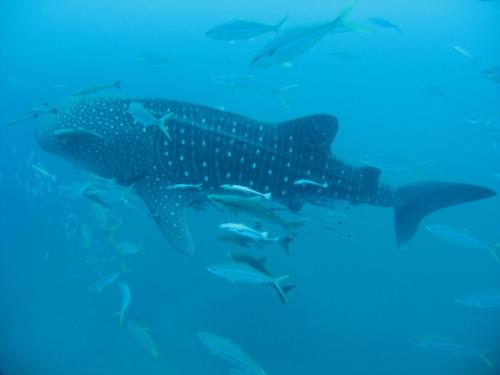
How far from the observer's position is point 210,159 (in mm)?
4902

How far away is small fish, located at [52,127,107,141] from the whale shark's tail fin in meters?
4.06

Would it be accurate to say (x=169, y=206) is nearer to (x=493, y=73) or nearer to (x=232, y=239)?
(x=232, y=239)

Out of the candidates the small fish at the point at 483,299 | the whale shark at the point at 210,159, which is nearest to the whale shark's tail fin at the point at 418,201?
the whale shark at the point at 210,159

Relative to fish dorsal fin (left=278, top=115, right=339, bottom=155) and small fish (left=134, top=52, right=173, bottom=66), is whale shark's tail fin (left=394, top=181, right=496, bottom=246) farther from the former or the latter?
small fish (left=134, top=52, right=173, bottom=66)

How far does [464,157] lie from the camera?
24297mm

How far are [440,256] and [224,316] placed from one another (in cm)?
994

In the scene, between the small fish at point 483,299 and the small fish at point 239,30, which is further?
the small fish at point 483,299

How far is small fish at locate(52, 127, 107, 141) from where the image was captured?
4.83 meters

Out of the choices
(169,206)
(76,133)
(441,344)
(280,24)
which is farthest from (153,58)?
(441,344)

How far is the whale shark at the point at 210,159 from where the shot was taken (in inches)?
192

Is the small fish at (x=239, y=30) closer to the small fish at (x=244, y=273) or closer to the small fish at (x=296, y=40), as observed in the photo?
the small fish at (x=296, y=40)

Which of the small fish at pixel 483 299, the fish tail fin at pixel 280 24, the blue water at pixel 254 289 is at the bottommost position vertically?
the blue water at pixel 254 289

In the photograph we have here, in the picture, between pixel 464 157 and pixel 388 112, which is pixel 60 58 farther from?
pixel 464 157

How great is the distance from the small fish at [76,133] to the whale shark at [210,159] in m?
0.01
